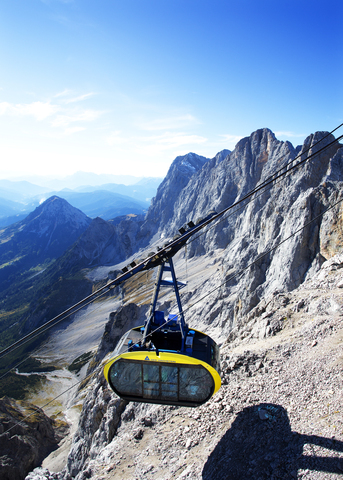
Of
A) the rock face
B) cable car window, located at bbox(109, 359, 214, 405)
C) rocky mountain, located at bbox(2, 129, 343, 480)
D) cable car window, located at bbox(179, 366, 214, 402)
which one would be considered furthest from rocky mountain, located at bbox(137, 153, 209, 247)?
cable car window, located at bbox(179, 366, 214, 402)

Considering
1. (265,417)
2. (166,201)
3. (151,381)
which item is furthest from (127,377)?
(166,201)

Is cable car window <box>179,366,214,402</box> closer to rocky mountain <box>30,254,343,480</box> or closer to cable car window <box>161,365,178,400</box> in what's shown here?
cable car window <box>161,365,178,400</box>

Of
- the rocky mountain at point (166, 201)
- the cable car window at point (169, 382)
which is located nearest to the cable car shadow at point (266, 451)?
the cable car window at point (169, 382)

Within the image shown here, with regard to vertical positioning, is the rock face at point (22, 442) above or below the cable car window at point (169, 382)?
below

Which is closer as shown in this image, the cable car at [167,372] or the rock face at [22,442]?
the cable car at [167,372]

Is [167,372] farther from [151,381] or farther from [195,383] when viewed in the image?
[195,383]

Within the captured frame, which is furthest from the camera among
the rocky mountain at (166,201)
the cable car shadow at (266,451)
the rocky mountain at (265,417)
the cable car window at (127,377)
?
the rocky mountain at (166,201)

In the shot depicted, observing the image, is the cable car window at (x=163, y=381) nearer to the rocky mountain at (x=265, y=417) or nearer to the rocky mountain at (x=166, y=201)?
the rocky mountain at (x=265, y=417)

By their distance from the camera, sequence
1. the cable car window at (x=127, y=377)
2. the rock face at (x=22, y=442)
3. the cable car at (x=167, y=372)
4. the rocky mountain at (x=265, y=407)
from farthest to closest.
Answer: the rock face at (x=22, y=442)
the cable car window at (x=127, y=377)
the cable car at (x=167, y=372)
the rocky mountain at (x=265, y=407)
